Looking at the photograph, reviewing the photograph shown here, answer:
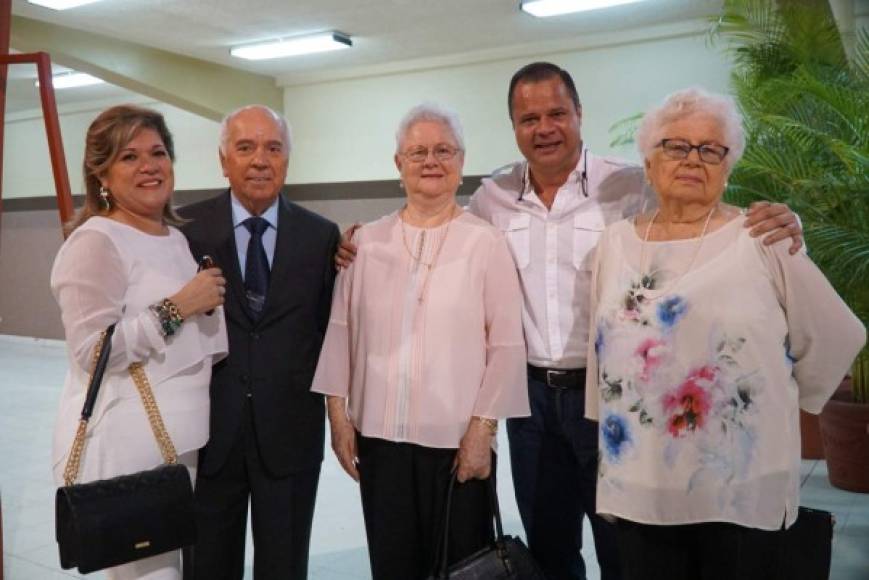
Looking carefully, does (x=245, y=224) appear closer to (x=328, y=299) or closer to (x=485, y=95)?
(x=328, y=299)

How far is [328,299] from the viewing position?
2.34 metres

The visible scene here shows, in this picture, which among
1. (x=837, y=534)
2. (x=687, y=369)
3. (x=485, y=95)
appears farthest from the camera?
(x=485, y=95)

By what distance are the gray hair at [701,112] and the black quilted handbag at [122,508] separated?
134 centimetres

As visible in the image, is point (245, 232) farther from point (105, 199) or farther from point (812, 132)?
point (812, 132)

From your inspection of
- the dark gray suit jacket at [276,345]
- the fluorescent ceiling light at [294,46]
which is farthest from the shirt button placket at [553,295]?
the fluorescent ceiling light at [294,46]

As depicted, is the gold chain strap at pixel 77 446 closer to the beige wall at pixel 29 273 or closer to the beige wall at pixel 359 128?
the beige wall at pixel 359 128

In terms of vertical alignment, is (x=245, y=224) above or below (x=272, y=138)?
below

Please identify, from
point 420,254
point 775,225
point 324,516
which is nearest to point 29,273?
point 324,516

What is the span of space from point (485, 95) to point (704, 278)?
275 inches

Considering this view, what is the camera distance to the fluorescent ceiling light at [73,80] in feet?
30.8

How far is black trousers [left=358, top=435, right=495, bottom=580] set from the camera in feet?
6.72

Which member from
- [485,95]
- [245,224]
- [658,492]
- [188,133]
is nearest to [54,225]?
[188,133]

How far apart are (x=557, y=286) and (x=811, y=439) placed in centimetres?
378

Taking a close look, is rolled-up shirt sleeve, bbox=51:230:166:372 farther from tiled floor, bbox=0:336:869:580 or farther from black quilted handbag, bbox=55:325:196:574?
tiled floor, bbox=0:336:869:580
